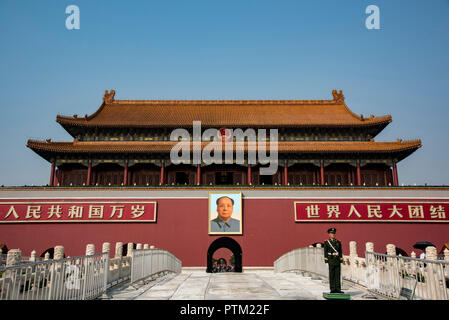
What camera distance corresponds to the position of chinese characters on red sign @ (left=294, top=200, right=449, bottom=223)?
20.5 metres

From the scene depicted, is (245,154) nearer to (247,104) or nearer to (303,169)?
(303,169)

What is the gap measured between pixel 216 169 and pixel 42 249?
11.0 meters

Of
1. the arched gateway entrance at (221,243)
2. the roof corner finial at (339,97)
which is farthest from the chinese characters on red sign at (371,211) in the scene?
the roof corner finial at (339,97)

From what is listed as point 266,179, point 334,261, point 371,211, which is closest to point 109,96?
point 266,179

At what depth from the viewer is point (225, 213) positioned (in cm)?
2041

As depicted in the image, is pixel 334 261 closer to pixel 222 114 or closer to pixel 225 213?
pixel 225 213

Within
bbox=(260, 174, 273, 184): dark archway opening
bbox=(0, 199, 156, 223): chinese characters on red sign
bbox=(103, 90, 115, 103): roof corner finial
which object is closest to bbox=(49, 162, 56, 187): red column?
bbox=(0, 199, 156, 223): chinese characters on red sign

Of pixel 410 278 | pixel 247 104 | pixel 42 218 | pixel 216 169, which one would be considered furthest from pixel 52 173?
pixel 410 278

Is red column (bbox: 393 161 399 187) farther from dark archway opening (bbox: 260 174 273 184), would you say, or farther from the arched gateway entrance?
the arched gateway entrance

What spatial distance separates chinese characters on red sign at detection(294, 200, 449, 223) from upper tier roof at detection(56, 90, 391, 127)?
6.04 m

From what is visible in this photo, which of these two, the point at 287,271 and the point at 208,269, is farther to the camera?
the point at 208,269

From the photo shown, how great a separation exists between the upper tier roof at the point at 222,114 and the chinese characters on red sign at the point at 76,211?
19.7ft

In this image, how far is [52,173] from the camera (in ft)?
76.0

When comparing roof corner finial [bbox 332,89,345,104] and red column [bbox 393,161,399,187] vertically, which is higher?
roof corner finial [bbox 332,89,345,104]
